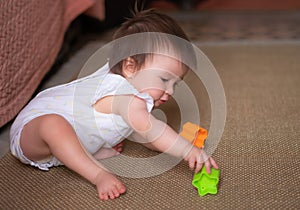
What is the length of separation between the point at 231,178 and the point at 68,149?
32 centimetres

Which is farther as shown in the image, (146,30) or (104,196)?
(146,30)

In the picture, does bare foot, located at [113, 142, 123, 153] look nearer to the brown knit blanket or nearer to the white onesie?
the white onesie

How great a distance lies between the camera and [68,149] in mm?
803

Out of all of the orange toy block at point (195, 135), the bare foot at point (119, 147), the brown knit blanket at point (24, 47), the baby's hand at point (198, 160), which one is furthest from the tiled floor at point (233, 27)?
the baby's hand at point (198, 160)

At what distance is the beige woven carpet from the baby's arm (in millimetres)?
64

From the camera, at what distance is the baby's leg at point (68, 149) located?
0.77m

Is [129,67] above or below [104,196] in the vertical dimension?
above

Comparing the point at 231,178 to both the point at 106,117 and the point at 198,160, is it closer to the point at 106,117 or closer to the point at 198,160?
the point at 198,160

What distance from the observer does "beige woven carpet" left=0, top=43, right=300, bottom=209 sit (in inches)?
29.6

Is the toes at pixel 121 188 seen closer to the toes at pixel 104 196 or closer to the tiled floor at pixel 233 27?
the toes at pixel 104 196

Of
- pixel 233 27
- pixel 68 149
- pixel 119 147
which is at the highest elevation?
pixel 68 149

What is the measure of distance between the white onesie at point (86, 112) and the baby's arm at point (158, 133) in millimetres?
24

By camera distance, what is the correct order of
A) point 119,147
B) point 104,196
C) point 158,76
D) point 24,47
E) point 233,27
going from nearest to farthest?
point 104,196 → point 158,76 → point 119,147 → point 24,47 → point 233,27

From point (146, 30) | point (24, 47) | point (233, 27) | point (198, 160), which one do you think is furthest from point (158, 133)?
point (233, 27)
